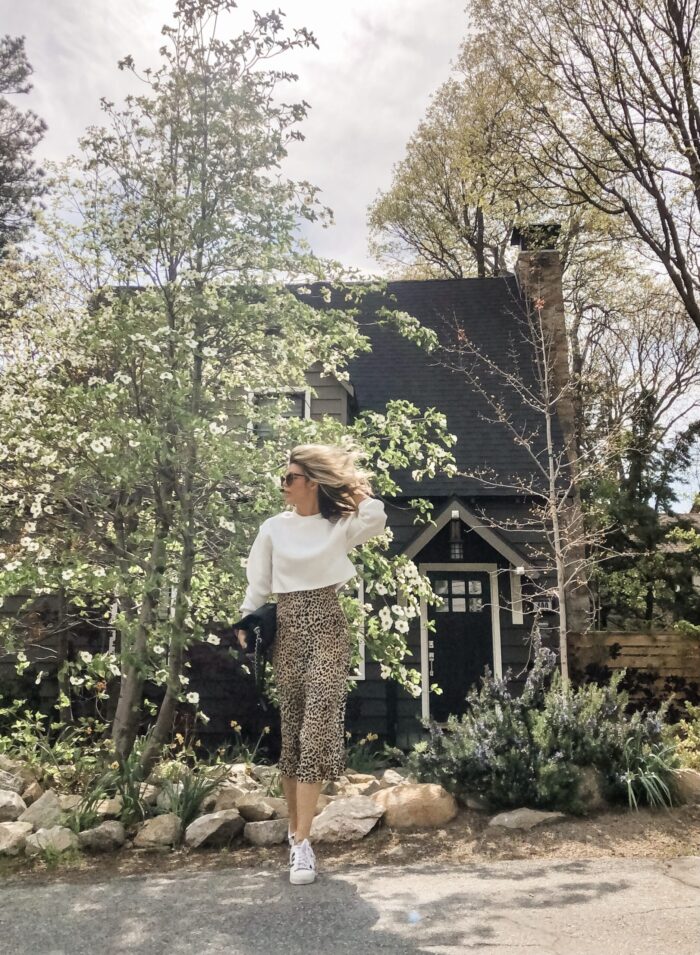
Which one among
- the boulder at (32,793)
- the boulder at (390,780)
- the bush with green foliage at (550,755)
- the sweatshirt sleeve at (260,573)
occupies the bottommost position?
the boulder at (390,780)

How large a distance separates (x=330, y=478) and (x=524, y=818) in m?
2.42

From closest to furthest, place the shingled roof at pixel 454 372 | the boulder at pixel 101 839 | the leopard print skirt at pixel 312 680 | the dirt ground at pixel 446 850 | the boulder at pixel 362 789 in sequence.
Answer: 1. the leopard print skirt at pixel 312 680
2. the dirt ground at pixel 446 850
3. the boulder at pixel 101 839
4. the boulder at pixel 362 789
5. the shingled roof at pixel 454 372

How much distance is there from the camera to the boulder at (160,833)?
14.5 ft

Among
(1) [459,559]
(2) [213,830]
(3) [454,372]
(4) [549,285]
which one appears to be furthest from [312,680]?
(4) [549,285]

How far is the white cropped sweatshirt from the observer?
3727mm

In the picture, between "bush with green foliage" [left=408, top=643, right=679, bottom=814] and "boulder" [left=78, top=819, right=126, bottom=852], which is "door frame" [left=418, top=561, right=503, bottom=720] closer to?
"bush with green foliage" [left=408, top=643, right=679, bottom=814]

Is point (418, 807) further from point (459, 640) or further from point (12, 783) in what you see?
point (459, 640)

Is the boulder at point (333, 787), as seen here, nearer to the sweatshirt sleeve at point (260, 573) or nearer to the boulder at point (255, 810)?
the boulder at point (255, 810)

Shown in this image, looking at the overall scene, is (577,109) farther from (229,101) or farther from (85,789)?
(85,789)

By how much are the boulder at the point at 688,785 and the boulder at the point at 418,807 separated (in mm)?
1467

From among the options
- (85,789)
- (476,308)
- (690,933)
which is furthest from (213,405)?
(476,308)

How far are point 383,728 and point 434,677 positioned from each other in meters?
1.00

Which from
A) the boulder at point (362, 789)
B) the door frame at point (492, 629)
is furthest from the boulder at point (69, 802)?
the door frame at point (492, 629)

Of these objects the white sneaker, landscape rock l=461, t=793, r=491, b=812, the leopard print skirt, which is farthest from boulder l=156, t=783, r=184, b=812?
landscape rock l=461, t=793, r=491, b=812
